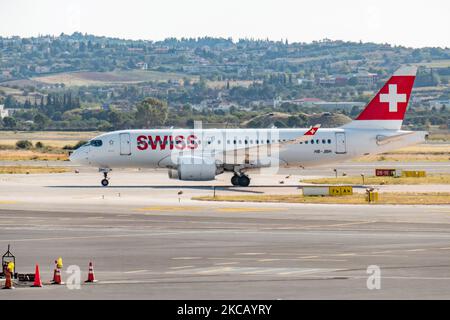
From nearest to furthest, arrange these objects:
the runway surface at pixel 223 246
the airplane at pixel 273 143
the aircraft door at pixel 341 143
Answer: the runway surface at pixel 223 246 < the airplane at pixel 273 143 < the aircraft door at pixel 341 143

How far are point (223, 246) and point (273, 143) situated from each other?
36.1 meters

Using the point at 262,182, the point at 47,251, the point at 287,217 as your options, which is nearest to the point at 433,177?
the point at 262,182

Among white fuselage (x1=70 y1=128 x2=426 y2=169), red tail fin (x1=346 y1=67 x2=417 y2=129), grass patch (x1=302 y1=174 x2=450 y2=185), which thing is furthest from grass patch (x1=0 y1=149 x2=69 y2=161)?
red tail fin (x1=346 y1=67 x2=417 y2=129)

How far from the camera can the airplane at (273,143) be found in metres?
77.2

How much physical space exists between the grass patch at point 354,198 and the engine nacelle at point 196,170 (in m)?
8.57

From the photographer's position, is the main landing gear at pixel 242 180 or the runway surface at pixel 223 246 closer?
the runway surface at pixel 223 246

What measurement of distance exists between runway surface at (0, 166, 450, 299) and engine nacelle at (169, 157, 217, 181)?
17.7 feet

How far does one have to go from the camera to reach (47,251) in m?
39.8

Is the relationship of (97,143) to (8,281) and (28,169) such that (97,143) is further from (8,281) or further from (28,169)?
(8,281)

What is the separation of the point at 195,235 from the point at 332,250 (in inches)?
299

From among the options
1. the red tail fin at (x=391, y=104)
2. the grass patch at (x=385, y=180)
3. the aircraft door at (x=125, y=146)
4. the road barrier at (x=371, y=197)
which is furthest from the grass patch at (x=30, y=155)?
the road barrier at (x=371, y=197)

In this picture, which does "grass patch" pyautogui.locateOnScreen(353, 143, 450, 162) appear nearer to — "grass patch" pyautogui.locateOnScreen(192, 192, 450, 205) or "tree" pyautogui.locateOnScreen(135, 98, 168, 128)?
"grass patch" pyautogui.locateOnScreen(192, 192, 450, 205)

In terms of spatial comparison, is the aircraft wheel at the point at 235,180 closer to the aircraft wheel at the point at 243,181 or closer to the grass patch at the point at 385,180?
the aircraft wheel at the point at 243,181
